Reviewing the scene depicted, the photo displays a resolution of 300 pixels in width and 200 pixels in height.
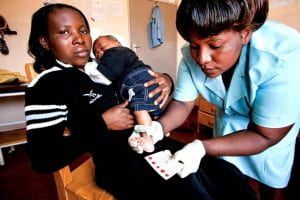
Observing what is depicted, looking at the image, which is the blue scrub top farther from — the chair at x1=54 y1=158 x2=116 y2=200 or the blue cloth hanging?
the blue cloth hanging

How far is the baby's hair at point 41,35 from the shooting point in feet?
2.47

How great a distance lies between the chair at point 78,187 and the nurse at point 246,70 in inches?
13.8

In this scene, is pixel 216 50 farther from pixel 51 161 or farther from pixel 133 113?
pixel 51 161

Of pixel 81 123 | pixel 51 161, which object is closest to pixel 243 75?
pixel 81 123

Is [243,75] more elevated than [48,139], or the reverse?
[243,75]

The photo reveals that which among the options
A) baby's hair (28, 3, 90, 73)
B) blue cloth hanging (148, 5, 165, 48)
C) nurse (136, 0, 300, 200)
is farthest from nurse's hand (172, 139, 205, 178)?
blue cloth hanging (148, 5, 165, 48)

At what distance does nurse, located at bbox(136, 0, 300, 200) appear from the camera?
0.50 metres

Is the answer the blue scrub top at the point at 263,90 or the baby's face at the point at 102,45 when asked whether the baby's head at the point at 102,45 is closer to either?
the baby's face at the point at 102,45

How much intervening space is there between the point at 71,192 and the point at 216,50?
0.71m

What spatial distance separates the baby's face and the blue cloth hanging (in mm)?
2409

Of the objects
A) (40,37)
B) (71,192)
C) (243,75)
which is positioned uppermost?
(40,37)

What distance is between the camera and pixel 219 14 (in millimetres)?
481

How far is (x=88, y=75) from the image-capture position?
30.8 inches

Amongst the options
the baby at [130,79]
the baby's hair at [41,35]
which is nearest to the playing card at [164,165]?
the baby at [130,79]
